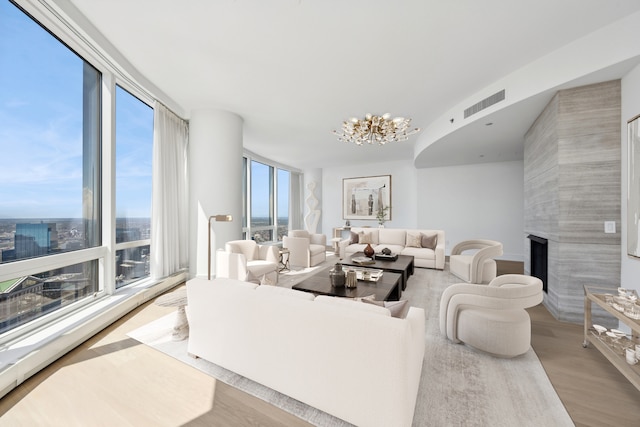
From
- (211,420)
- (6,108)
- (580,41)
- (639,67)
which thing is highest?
(580,41)

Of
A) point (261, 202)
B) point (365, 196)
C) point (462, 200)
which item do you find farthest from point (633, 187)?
point (261, 202)

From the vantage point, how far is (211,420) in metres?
1.51

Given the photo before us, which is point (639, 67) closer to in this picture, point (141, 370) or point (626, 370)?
point (626, 370)

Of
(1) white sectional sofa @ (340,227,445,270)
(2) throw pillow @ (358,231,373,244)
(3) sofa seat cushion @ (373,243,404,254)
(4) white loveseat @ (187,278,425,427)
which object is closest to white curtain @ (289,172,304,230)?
(1) white sectional sofa @ (340,227,445,270)

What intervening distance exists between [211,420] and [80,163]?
313 cm

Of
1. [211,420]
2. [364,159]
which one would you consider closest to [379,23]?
[211,420]

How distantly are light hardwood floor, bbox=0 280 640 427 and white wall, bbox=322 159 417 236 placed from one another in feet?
19.2

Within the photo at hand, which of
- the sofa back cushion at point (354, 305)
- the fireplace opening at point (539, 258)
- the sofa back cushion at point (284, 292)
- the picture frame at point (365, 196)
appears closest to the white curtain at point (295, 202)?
the picture frame at point (365, 196)

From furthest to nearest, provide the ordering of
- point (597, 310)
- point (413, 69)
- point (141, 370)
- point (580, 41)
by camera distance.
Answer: point (413, 69), point (597, 310), point (580, 41), point (141, 370)

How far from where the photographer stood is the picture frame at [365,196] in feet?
26.9

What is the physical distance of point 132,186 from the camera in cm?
361

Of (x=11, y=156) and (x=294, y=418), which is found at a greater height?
(x=11, y=156)

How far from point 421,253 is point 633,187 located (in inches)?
128

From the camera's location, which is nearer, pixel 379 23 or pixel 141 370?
pixel 141 370
